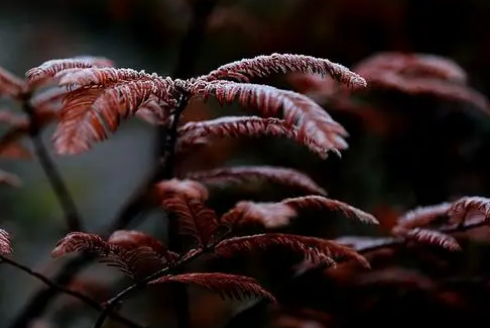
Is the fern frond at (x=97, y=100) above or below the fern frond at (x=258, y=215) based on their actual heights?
above

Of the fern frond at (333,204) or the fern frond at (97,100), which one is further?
the fern frond at (333,204)

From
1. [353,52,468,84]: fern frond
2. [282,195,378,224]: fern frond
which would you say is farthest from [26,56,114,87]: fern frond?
[353,52,468,84]: fern frond

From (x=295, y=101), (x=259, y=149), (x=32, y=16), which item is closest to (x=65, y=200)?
(x=259, y=149)

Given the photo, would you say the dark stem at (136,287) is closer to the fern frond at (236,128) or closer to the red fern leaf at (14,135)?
the fern frond at (236,128)

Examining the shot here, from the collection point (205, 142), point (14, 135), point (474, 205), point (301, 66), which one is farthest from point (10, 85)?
point (474, 205)

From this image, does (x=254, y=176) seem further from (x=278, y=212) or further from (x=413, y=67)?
(x=413, y=67)

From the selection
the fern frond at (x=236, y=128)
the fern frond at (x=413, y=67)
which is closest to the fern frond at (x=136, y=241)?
the fern frond at (x=236, y=128)
